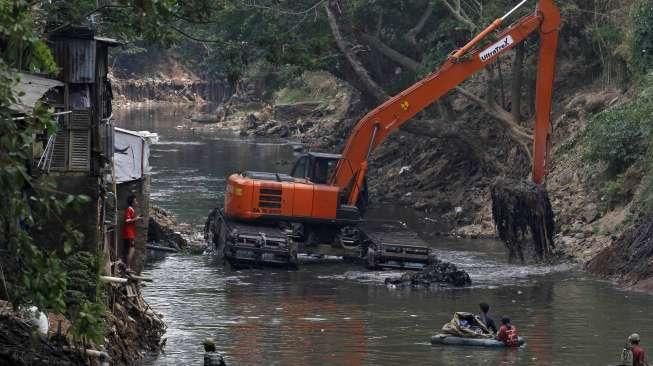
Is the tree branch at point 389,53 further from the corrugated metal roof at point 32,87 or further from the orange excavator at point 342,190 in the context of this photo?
the corrugated metal roof at point 32,87

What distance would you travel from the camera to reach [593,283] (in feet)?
104

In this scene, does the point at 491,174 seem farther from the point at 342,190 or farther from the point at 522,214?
the point at 522,214

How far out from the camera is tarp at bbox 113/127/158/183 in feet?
103

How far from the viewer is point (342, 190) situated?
3569cm

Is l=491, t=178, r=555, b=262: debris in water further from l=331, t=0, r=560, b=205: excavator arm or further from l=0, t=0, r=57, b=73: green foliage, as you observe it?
l=0, t=0, r=57, b=73: green foliage

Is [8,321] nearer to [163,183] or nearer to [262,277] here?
[262,277]

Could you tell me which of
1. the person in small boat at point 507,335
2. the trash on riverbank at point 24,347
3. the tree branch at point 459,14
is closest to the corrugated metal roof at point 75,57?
the trash on riverbank at point 24,347

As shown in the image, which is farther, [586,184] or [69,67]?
[586,184]

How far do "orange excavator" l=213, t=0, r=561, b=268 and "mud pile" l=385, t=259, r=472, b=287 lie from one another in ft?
5.00

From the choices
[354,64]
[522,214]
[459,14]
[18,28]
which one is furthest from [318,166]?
[18,28]

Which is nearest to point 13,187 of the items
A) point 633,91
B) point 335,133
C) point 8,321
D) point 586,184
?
point 8,321

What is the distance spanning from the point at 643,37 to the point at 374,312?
14.1m

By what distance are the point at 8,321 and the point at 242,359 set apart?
6.35 meters

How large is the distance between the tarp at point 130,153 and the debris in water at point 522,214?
8.51 metres
